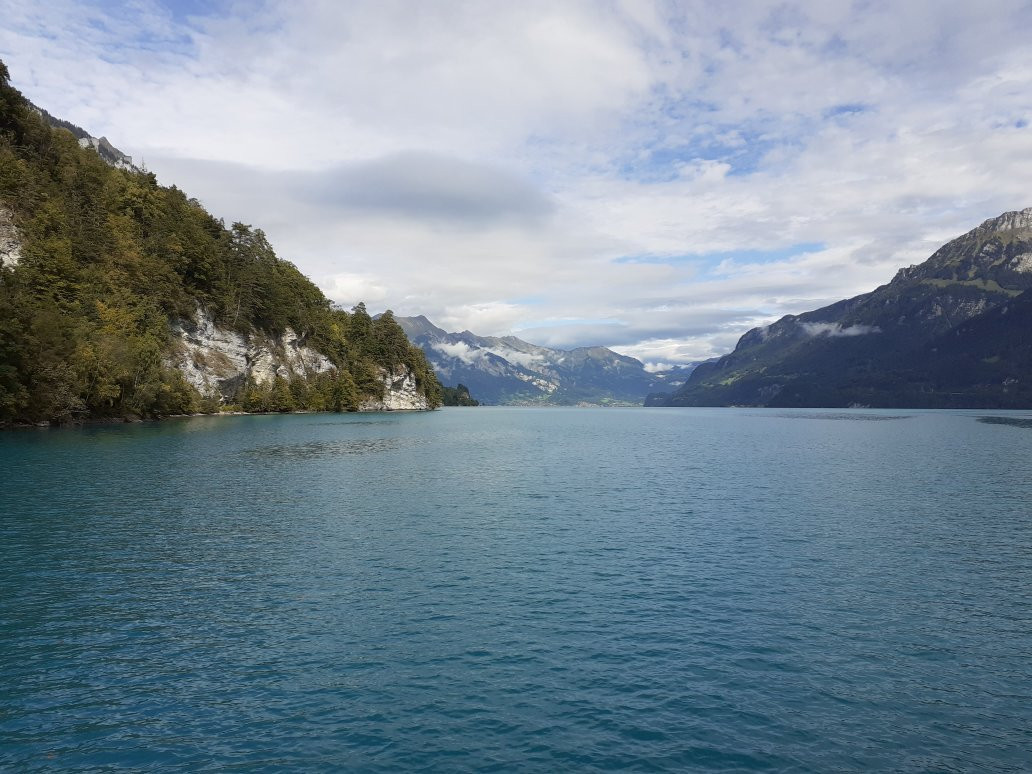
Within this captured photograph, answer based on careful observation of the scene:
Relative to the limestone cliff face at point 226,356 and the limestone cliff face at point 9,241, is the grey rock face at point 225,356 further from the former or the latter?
the limestone cliff face at point 9,241

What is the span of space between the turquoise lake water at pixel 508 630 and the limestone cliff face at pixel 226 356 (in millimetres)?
104105

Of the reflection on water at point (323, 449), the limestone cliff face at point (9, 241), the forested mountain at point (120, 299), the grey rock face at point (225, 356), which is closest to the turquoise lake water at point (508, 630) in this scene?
the reflection on water at point (323, 449)

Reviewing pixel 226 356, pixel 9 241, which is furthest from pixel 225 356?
pixel 9 241

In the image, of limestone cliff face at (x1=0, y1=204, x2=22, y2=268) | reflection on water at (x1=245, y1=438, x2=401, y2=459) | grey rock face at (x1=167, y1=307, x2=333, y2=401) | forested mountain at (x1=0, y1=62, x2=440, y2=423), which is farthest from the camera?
grey rock face at (x1=167, y1=307, x2=333, y2=401)

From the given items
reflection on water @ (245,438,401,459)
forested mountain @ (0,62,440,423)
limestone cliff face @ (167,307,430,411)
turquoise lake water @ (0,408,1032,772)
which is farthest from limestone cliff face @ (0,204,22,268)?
turquoise lake water @ (0,408,1032,772)

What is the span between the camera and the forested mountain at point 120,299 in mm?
92750

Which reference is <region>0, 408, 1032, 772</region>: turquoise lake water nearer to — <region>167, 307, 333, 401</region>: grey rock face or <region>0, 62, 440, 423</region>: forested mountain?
<region>0, 62, 440, 423</region>: forested mountain

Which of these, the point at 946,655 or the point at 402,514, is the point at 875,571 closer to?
the point at 946,655

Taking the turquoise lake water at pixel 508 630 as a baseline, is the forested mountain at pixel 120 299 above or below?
above

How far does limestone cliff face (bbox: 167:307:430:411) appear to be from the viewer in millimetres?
144375

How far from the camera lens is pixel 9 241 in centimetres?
10012

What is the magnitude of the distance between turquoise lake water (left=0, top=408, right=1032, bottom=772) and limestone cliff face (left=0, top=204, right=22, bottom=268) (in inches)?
2856

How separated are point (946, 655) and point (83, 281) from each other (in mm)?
139397

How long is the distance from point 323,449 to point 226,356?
92303 mm
